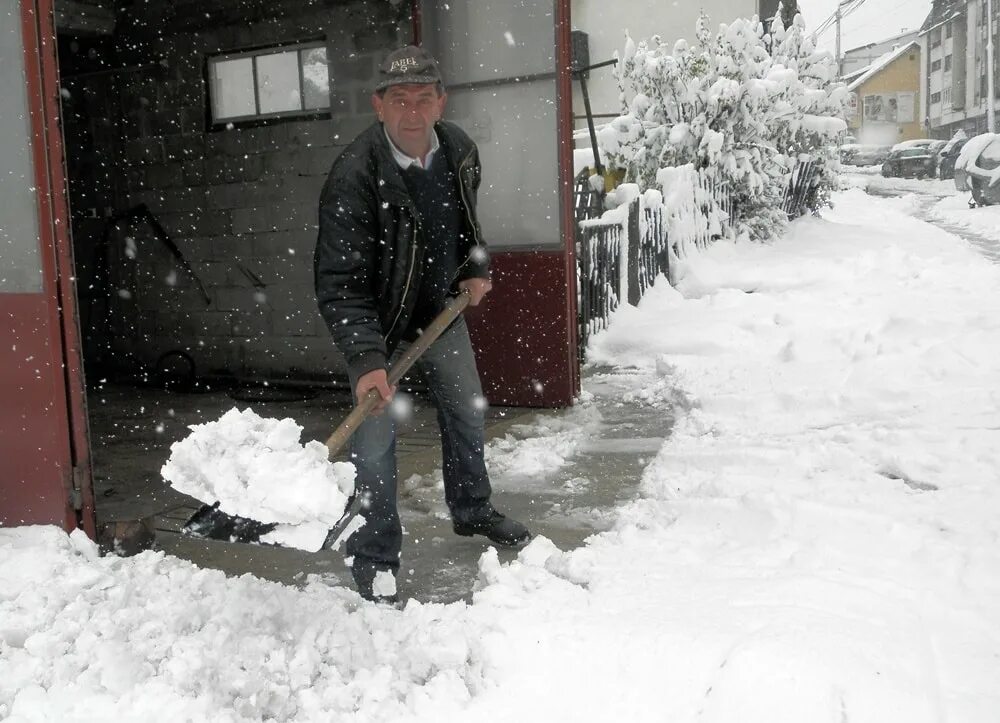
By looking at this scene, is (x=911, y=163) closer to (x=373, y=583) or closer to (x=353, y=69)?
(x=353, y=69)

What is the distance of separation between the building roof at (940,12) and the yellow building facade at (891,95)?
5.39ft

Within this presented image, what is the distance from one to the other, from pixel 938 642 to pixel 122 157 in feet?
26.8

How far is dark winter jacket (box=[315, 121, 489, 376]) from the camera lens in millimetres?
3121

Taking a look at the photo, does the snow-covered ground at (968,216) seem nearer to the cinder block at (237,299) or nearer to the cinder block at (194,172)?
the cinder block at (237,299)

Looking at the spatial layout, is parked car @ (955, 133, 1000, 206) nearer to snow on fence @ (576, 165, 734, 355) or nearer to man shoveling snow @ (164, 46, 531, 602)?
snow on fence @ (576, 165, 734, 355)

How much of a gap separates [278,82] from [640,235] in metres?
3.86

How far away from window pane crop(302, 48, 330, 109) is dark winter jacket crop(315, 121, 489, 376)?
14.9 feet

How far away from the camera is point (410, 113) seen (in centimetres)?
322

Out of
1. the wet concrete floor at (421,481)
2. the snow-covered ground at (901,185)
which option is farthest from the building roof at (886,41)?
the wet concrete floor at (421,481)

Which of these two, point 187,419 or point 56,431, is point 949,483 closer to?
point 56,431

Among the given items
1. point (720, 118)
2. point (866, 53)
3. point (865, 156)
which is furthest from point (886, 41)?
point (720, 118)

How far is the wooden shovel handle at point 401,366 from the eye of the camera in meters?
2.87

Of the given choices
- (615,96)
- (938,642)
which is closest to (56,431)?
(938,642)

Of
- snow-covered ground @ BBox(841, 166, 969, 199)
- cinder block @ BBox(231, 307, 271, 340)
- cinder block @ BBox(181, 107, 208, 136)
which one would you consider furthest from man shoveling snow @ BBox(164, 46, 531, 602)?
snow-covered ground @ BBox(841, 166, 969, 199)
